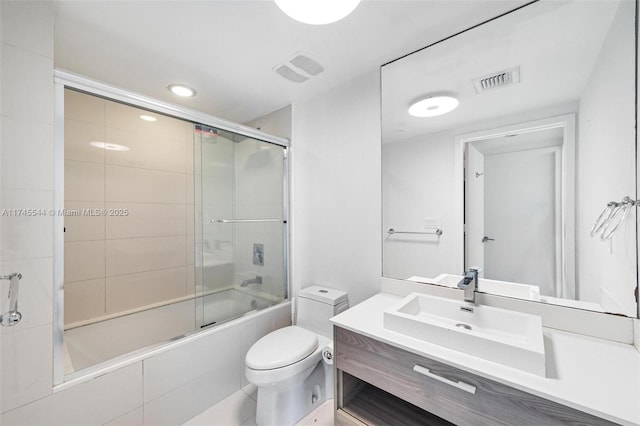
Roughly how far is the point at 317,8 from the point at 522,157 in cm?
118

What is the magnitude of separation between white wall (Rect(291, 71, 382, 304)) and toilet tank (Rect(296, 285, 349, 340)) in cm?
9

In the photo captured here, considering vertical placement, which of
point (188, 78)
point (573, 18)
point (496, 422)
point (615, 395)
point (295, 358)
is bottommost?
point (295, 358)

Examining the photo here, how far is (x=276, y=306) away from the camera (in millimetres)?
2143

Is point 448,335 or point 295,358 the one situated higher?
point 448,335

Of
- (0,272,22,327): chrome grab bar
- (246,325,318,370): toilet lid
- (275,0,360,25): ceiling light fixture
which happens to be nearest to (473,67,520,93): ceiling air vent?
(275,0,360,25): ceiling light fixture

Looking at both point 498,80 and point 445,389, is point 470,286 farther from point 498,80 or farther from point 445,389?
point 498,80

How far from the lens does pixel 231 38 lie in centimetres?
144

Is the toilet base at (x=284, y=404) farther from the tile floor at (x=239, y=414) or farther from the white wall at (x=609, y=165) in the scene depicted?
the white wall at (x=609, y=165)

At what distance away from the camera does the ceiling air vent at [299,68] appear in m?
1.62

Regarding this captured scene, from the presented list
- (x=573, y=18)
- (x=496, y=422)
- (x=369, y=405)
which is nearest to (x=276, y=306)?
(x=369, y=405)

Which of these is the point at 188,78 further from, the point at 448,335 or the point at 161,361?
the point at 448,335

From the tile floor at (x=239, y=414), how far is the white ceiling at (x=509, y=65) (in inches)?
70.7

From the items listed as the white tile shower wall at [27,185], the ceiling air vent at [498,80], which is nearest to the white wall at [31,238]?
the white tile shower wall at [27,185]

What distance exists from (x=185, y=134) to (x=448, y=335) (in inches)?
109
